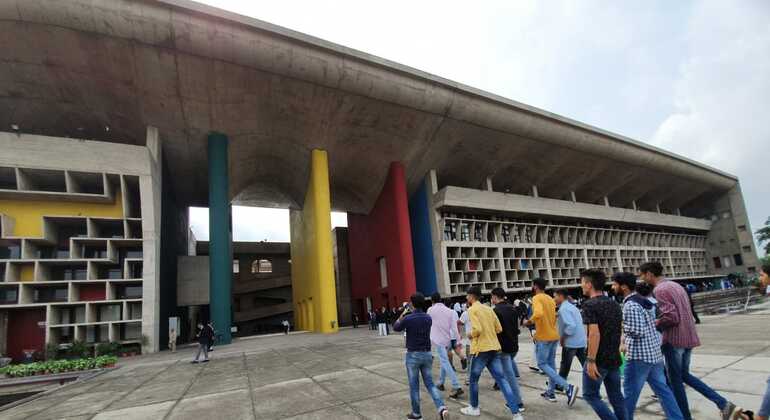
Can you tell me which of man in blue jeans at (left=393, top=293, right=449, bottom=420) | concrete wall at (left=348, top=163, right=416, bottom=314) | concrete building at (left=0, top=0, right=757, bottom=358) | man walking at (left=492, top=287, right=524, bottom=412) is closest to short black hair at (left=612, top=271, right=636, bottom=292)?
man walking at (left=492, top=287, right=524, bottom=412)

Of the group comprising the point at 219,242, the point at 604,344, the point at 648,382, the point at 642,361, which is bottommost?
the point at 648,382

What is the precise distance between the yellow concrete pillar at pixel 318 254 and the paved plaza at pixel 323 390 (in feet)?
34.2

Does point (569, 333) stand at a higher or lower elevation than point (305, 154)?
lower

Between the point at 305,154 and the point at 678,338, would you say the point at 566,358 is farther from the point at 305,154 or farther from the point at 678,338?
the point at 305,154

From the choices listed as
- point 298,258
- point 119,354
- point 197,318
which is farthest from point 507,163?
point 197,318

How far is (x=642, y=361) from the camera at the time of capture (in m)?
3.74

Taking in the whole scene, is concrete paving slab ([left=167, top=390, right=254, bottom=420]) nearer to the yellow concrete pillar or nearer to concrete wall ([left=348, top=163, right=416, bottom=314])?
the yellow concrete pillar

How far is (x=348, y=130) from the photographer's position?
22.8m

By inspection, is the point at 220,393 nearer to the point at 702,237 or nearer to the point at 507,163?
the point at 507,163

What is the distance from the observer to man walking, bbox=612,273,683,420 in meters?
3.74

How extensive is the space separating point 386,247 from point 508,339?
21.5 m

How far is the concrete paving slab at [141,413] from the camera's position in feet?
19.5

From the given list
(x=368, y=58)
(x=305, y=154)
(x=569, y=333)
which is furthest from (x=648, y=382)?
(x=305, y=154)

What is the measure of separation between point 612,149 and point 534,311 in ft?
94.8
